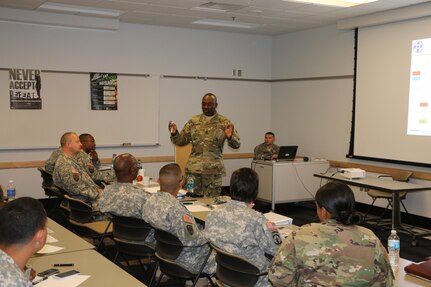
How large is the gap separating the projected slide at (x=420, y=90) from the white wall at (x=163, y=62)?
12.2ft

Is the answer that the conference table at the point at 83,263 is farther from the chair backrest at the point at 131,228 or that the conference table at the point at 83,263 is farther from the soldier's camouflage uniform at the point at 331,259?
the soldier's camouflage uniform at the point at 331,259

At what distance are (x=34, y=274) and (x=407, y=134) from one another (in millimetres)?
6237

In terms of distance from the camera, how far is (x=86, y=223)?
5.02 metres

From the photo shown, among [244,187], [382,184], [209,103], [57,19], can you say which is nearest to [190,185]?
[209,103]

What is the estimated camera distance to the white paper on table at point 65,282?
2549 mm

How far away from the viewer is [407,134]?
731 centimetres

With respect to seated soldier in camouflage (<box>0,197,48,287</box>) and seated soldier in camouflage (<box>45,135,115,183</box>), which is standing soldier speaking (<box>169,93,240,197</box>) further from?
seated soldier in camouflage (<box>0,197,48,287</box>)

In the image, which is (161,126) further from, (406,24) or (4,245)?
(4,245)

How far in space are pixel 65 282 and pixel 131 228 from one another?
1.45 meters

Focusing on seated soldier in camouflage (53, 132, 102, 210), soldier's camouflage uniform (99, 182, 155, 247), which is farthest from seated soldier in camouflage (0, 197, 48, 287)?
seated soldier in camouflage (53, 132, 102, 210)

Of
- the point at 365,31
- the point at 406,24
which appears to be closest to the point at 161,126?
the point at 365,31

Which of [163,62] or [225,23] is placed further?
[163,62]

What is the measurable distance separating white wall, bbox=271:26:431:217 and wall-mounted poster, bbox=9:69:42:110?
4.91 metres

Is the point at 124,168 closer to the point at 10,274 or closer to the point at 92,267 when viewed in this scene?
the point at 92,267
